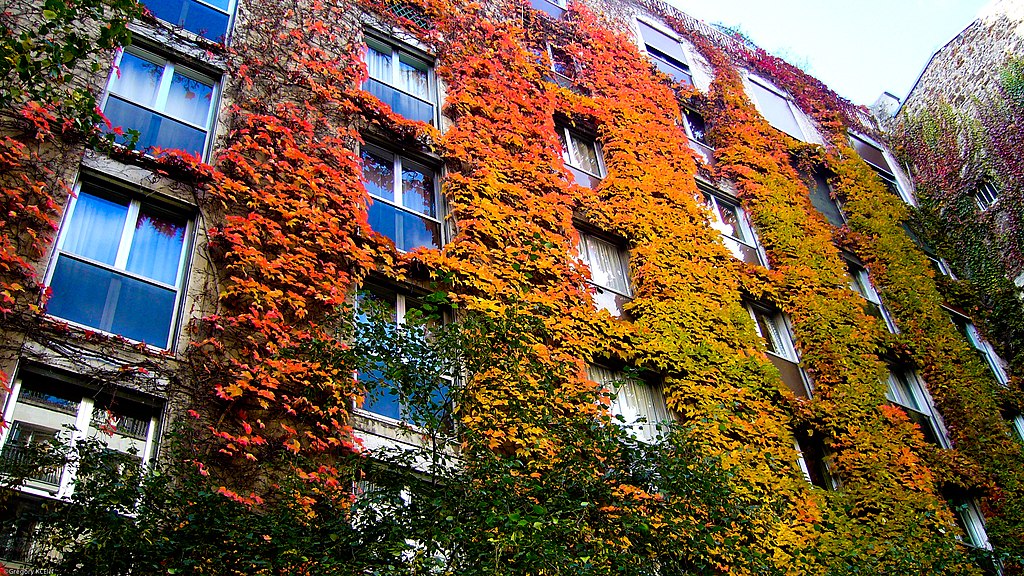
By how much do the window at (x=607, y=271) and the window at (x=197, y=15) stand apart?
25.3ft

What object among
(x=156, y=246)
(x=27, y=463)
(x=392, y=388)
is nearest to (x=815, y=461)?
(x=392, y=388)

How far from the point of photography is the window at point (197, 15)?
14508 mm

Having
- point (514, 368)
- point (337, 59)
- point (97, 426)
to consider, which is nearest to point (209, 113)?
point (337, 59)

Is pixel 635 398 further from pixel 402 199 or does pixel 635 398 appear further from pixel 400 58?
pixel 400 58

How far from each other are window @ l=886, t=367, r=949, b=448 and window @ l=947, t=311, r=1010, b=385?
2.88 meters

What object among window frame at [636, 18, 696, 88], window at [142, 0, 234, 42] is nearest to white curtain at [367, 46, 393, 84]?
window at [142, 0, 234, 42]

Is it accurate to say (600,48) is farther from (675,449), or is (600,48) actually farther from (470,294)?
(675,449)

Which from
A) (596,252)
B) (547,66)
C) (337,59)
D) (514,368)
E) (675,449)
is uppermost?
(547,66)

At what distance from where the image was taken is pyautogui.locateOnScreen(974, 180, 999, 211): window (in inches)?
986

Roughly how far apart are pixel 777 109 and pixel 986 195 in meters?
6.74

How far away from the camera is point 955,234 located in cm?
2491

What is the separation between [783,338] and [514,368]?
9.32 m

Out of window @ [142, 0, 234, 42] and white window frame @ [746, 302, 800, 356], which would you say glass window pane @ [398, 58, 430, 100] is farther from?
white window frame @ [746, 302, 800, 356]

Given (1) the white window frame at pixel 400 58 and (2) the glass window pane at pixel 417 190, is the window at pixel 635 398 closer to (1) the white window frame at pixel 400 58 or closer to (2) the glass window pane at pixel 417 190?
(2) the glass window pane at pixel 417 190
